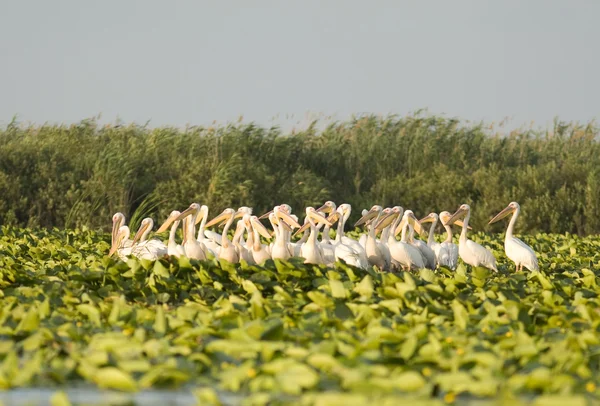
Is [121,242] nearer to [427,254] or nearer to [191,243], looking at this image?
[191,243]

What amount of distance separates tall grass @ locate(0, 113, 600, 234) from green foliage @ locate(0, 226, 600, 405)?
10.0 metres

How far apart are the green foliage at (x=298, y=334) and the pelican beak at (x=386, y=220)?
3.04 metres

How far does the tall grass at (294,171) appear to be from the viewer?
1881 cm

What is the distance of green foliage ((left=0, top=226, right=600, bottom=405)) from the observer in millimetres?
4453

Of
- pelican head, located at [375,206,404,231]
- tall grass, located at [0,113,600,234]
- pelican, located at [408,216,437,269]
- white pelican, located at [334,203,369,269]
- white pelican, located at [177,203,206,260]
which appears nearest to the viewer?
white pelican, located at [334,203,369,269]

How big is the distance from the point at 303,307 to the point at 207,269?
1452 mm

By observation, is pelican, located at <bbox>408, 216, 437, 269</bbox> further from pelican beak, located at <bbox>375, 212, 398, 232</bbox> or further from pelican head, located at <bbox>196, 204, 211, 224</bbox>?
pelican head, located at <bbox>196, 204, 211, 224</bbox>

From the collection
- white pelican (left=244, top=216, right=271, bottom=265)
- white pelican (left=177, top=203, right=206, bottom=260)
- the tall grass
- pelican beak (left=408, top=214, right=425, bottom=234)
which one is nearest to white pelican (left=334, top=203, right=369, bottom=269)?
white pelican (left=244, top=216, right=271, bottom=265)

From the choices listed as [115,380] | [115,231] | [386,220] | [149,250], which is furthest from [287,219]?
[115,380]

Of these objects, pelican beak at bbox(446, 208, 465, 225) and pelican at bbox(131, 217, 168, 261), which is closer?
pelican at bbox(131, 217, 168, 261)

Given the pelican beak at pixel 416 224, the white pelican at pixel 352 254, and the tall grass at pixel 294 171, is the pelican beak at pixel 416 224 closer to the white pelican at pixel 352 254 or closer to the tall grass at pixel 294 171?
the white pelican at pixel 352 254

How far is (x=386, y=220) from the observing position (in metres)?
11.8

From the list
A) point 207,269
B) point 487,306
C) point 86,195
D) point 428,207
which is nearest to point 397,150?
point 428,207

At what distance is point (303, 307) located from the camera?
6848 mm
